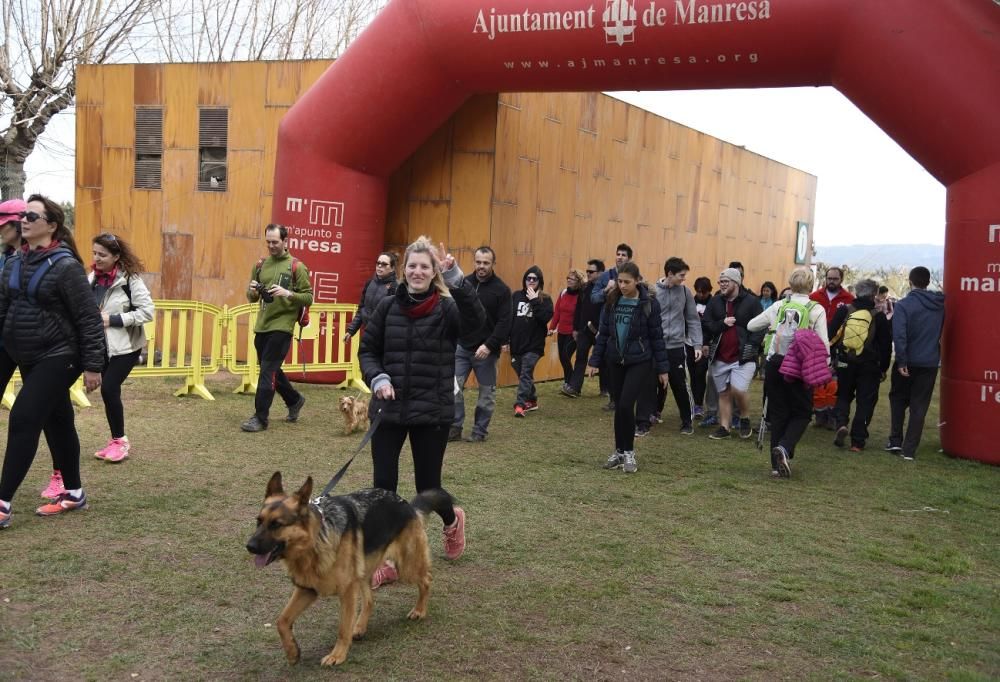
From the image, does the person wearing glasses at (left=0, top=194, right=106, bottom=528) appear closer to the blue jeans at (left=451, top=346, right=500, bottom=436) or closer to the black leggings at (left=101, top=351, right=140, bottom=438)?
the black leggings at (left=101, top=351, right=140, bottom=438)

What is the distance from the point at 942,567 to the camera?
20.7ft

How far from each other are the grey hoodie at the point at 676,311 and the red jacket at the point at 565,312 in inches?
112

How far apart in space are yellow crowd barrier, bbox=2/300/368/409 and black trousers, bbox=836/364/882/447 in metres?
5.92

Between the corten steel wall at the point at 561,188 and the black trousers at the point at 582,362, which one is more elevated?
the corten steel wall at the point at 561,188

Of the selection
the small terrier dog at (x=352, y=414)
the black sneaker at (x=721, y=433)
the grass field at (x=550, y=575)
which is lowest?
the grass field at (x=550, y=575)

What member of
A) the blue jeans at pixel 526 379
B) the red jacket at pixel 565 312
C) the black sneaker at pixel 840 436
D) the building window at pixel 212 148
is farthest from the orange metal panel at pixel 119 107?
the black sneaker at pixel 840 436

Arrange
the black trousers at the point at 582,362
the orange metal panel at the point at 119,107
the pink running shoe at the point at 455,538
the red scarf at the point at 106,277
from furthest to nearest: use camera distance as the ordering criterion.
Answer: the orange metal panel at the point at 119,107, the black trousers at the point at 582,362, the red scarf at the point at 106,277, the pink running shoe at the point at 455,538

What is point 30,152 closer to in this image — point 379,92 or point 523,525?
point 379,92

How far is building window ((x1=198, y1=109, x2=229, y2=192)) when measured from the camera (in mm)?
15266

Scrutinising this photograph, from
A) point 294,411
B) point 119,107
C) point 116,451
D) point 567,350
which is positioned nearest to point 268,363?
point 294,411

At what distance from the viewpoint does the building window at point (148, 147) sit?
15.6 metres

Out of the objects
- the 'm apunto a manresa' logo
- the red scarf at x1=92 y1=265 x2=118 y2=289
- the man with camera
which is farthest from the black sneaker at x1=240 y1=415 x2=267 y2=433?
the 'm apunto a manresa' logo

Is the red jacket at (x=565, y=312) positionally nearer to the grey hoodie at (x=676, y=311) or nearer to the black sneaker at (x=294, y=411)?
the grey hoodie at (x=676, y=311)

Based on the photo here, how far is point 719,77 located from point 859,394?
3.84 meters
